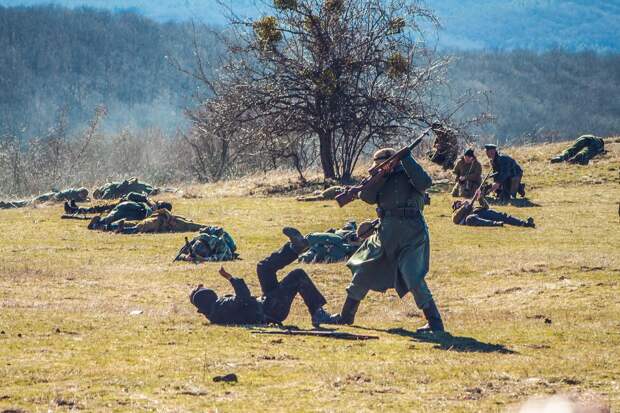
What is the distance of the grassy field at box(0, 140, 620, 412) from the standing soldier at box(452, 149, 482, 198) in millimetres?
3943

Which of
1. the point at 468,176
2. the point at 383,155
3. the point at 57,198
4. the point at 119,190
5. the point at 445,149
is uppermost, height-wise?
the point at 383,155

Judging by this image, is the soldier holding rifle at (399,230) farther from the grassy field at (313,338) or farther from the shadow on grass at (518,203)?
the shadow on grass at (518,203)

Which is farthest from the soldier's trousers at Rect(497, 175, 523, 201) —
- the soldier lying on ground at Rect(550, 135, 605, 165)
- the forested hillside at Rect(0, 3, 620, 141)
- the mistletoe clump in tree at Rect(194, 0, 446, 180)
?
the forested hillside at Rect(0, 3, 620, 141)

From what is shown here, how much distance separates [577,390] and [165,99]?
170288 mm

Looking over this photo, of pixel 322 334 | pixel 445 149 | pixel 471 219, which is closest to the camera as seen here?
pixel 322 334

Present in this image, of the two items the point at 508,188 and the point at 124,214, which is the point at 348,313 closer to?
the point at 124,214

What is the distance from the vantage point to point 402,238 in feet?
42.0

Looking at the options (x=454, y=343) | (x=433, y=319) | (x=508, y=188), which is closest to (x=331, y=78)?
(x=508, y=188)

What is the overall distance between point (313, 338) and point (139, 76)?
17322 centimetres

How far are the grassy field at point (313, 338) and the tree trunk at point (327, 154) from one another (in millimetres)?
11770

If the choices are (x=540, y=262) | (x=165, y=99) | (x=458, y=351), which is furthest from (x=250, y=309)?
(x=165, y=99)

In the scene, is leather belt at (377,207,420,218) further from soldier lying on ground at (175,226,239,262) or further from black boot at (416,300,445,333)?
soldier lying on ground at (175,226,239,262)

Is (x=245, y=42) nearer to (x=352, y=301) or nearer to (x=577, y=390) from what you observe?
(x=352, y=301)

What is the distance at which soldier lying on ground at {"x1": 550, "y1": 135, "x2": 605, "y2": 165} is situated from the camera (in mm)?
37719
